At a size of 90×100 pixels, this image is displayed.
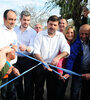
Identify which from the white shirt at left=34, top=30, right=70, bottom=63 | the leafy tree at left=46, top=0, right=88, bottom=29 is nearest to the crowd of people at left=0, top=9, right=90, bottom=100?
the white shirt at left=34, top=30, right=70, bottom=63

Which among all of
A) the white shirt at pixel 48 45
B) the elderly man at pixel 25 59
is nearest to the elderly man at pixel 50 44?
the white shirt at pixel 48 45

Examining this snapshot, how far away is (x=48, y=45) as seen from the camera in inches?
98.3

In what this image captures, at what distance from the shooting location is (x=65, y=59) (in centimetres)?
264

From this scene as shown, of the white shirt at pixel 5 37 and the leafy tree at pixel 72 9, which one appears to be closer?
the white shirt at pixel 5 37

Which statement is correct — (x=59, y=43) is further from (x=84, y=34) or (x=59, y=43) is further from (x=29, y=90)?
(x=29, y=90)

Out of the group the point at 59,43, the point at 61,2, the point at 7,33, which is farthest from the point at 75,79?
the point at 61,2

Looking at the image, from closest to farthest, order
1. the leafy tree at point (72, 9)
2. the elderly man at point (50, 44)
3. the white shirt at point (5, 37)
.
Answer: the white shirt at point (5, 37)
the elderly man at point (50, 44)
the leafy tree at point (72, 9)

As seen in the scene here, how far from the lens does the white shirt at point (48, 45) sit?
2494 millimetres

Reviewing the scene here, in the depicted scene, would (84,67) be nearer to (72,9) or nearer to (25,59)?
(25,59)

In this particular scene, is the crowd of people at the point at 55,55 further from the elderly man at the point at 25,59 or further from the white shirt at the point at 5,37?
the elderly man at the point at 25,59

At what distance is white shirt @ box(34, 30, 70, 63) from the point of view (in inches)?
98.2

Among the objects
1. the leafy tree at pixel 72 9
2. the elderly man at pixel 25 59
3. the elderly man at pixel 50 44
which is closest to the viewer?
the elderly man at pixel 50 44

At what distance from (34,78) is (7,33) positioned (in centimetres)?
118

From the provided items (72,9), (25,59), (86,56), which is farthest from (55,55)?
(72,9)
